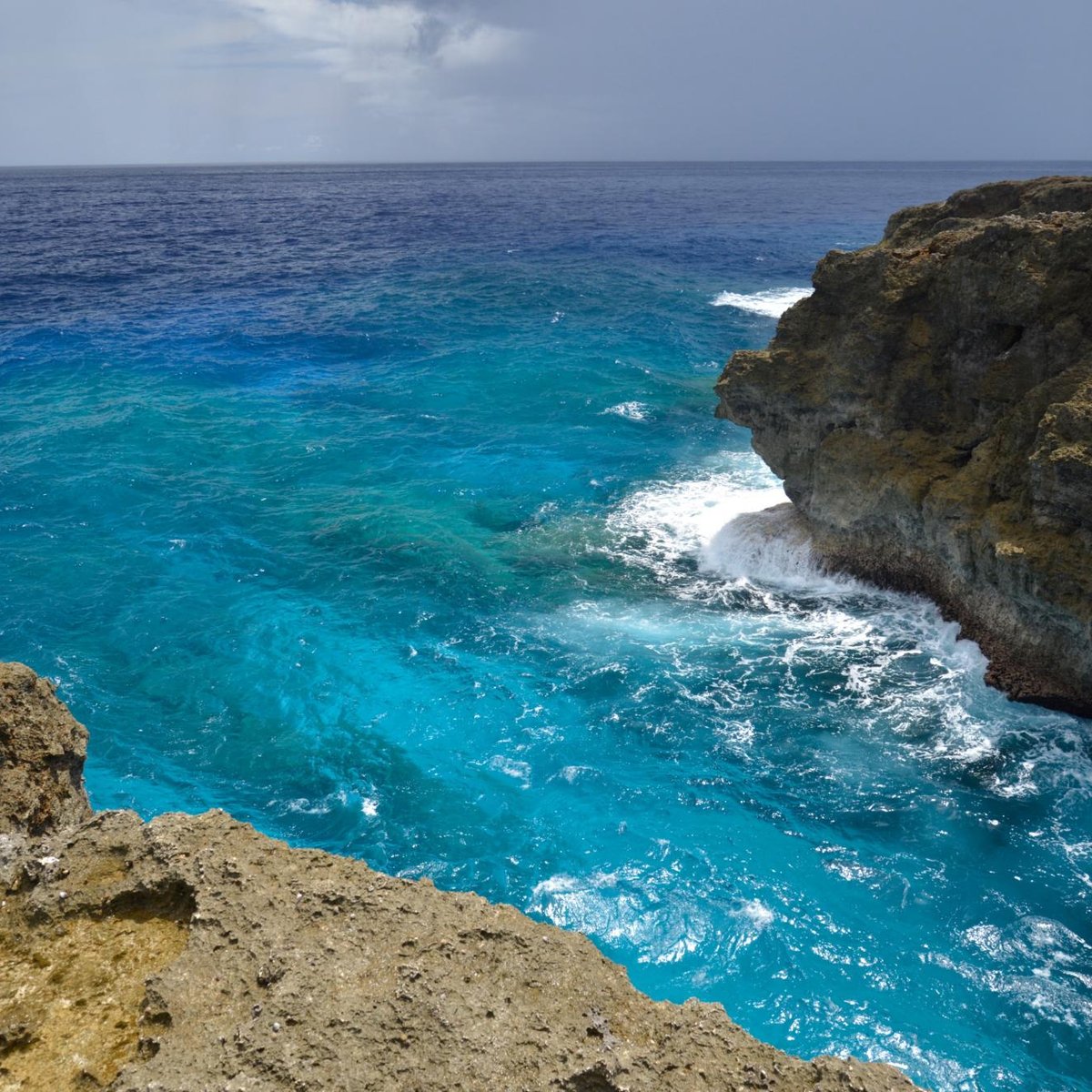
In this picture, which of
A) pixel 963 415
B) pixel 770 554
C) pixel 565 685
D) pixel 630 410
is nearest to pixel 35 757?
pixel 565 685

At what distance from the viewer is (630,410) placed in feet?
120

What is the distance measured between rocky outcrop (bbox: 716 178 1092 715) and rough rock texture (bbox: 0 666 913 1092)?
13.6 metres

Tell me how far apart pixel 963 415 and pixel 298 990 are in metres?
19.3

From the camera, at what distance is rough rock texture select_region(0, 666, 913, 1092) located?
5805 millimetres

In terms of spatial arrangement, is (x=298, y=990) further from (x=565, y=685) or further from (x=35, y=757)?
(x=565, y=685)

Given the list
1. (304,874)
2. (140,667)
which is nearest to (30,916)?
(304,874)

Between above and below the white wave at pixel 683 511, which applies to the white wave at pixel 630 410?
above

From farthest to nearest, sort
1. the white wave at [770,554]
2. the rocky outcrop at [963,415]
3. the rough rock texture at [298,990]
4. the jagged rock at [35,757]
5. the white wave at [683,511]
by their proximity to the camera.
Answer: the white wave at [683,511] → the white wave at [770,554] → the rocky outcrop at [963,415] → the jagged rock at [35,757] → the rough rock texture at [298,990]

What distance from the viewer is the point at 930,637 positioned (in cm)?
1939

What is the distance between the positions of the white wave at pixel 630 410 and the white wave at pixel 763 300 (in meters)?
19.2

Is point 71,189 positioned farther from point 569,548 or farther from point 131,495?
point 569,548

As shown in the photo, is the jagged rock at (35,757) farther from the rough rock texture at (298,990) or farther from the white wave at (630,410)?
the white wave at (630,410)

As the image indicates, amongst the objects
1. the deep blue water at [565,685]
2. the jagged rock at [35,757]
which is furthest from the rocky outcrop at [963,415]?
the jagged rock at [35,757]

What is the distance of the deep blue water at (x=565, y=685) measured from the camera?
12.6 meters
